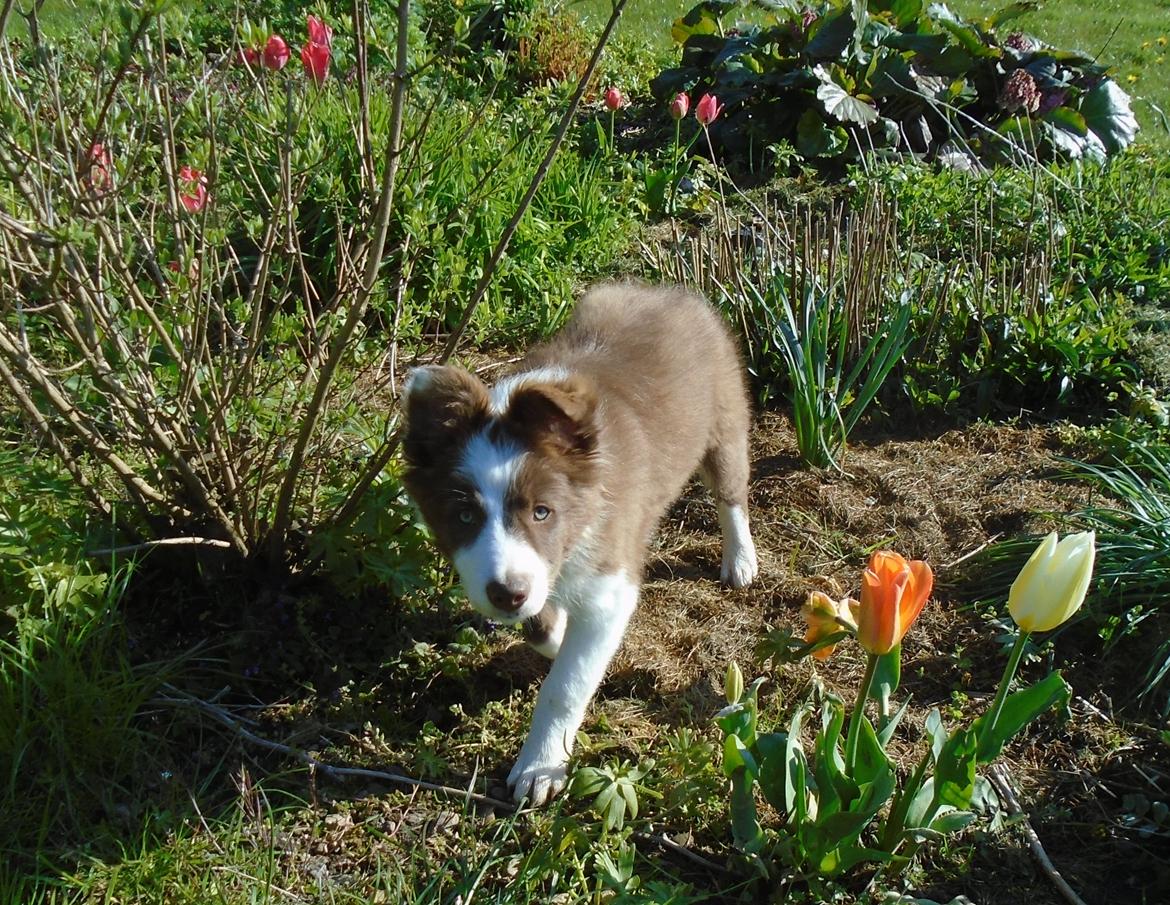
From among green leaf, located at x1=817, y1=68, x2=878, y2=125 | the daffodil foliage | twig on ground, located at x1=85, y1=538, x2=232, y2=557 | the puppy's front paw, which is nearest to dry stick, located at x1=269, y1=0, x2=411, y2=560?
twig on ground, located at x1=85, y1=538, x2=232, y2=557

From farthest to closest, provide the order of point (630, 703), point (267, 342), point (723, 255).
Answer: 1. point (723, 255)
2. point (267, 342)
3. point (630, 703)

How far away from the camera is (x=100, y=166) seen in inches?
118

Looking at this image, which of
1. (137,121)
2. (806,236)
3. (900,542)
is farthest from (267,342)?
(900,542)

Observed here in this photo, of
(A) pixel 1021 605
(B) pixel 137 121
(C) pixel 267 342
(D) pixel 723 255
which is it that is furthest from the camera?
(D) pixel 723 255

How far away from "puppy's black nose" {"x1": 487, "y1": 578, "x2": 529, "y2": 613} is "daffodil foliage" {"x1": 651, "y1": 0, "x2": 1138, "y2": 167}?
5.14 metres

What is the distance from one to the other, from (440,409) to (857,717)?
1432 mm

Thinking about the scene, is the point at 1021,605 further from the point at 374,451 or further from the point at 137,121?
the point at 137,121

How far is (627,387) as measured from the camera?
373 cm

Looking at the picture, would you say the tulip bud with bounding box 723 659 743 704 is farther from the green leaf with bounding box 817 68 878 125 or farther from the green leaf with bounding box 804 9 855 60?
the green leaf with bounding box 804 9 855 60

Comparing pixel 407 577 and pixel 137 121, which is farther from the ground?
pixel 137 121

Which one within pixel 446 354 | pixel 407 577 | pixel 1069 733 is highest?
pixel 446 354

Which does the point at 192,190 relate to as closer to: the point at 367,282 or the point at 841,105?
the point at 367,282

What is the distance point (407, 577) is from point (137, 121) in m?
1.69

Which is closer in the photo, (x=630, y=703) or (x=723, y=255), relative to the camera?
(x=630, y=703)
